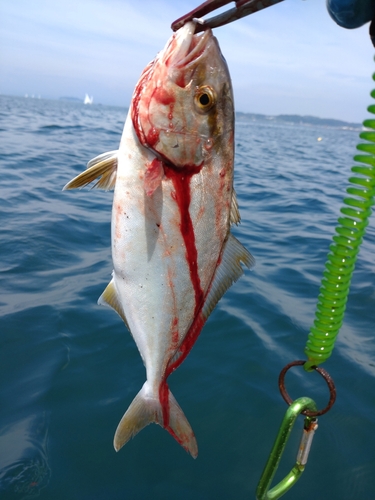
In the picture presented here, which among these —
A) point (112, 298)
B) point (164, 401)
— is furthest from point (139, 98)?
point (164, 401)

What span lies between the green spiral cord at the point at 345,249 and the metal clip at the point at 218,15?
1.62 feet

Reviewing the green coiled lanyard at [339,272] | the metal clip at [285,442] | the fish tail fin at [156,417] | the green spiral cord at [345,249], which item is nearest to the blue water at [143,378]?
the fish tail fin at [156,417]

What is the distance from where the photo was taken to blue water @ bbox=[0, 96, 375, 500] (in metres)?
2.83

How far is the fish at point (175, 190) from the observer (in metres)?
1.71

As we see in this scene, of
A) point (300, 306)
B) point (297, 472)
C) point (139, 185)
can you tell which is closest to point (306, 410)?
point (297, 472)

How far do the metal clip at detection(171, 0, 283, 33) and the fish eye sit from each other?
0.23m

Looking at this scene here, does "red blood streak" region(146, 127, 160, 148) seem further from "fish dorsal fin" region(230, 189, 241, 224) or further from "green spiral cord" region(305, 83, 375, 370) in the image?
"green spiral cord" region(305, 83, 375, 370)

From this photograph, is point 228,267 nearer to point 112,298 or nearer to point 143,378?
point 112,298

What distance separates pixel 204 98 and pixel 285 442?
1.44 meters

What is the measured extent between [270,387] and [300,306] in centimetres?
169

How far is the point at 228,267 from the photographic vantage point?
196 centimetres

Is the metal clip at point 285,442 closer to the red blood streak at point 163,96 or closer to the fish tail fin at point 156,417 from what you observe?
the fish tail fin at point 156,417

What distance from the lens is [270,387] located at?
375 centimetres

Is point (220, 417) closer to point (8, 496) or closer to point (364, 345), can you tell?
point (8, 496)
